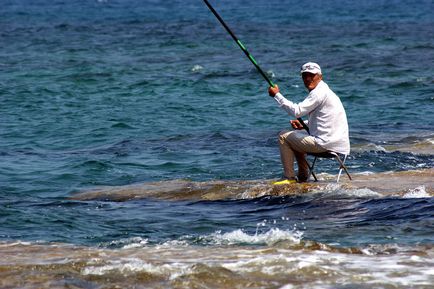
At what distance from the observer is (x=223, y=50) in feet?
108

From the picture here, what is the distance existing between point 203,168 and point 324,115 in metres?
3.68

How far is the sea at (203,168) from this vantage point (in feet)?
27.7

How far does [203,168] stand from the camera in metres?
15.0

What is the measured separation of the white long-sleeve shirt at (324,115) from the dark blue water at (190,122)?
0.72m

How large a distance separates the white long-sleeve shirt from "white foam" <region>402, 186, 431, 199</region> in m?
0.97

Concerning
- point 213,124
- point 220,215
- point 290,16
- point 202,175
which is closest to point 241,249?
point 220,215

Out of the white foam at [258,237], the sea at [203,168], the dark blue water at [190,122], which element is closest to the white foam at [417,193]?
the sea at [203,168]

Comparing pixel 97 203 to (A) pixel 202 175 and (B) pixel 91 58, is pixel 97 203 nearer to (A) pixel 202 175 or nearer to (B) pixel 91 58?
(A) pixel 202 175

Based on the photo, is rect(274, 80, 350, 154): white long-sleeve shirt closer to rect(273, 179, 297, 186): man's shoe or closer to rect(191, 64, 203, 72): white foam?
rect(273, 179, 297, 186): man's shoe

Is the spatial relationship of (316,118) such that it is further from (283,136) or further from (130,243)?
(130,243)

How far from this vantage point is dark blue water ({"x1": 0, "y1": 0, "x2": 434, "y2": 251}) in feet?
35.7

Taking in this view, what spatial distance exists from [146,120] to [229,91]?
171 inches

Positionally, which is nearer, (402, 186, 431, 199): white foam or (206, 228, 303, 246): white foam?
(206, 228, 303, 246): white foam

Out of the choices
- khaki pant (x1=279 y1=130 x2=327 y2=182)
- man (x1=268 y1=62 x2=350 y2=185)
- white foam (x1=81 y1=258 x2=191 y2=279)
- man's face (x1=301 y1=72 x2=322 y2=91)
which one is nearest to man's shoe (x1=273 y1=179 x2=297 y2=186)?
khaki pant (x1=279 y1=130 x2=327 y2=182)
